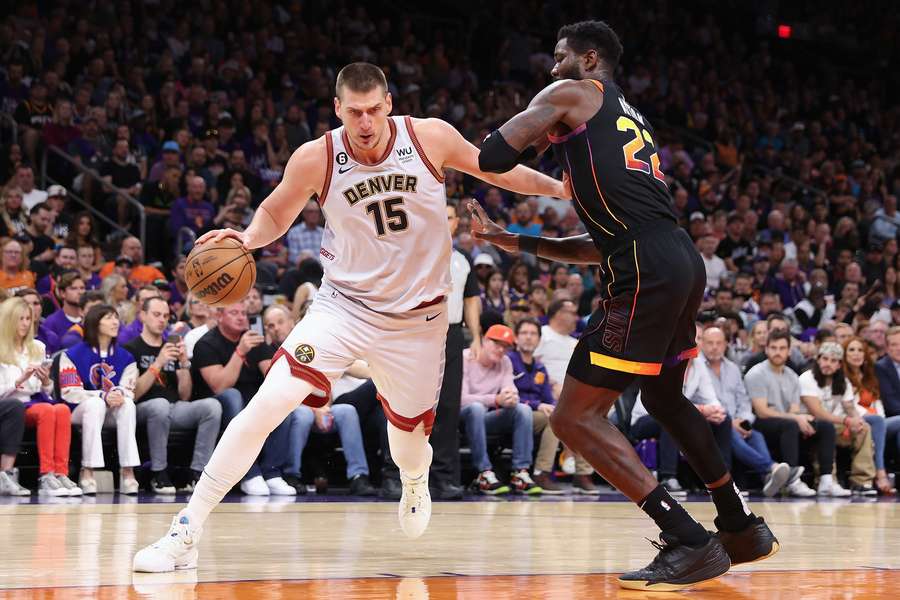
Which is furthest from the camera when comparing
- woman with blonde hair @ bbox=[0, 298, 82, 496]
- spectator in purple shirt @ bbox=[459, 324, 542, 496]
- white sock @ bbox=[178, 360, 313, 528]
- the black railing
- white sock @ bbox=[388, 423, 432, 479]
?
the black railing

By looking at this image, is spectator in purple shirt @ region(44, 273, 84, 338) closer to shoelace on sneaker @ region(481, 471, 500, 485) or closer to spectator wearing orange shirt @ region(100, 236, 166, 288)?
spectator wearing orange shirt @ region(100, 236, 166, 288)

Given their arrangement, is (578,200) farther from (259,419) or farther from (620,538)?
(620,538)

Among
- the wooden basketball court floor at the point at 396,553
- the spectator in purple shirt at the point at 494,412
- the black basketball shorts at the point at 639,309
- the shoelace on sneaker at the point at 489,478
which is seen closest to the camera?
the wooden basketball court floor at the point at 396,553

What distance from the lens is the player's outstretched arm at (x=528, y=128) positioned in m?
4.58

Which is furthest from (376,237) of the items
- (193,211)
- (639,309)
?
(193,211)

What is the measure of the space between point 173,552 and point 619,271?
78.9 inches

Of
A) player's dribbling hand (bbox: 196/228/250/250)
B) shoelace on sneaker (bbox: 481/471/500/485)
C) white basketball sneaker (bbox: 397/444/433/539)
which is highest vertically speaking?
player's dribbling hand (bbox: 196/228/250/250)

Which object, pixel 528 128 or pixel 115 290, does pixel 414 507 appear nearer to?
pixel 528 128

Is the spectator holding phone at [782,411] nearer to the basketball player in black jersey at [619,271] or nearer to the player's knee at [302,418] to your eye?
the player's knee at [302,418]

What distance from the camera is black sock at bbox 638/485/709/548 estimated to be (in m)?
4.59

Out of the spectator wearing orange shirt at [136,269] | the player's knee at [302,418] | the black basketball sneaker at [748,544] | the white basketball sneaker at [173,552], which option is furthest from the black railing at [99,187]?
the black basketball sneaker at [748,544]

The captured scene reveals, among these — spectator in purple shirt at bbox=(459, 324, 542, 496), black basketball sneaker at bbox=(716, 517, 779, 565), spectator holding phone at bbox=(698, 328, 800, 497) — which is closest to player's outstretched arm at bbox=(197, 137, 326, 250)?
black basketball sneaker at bbox=(716, 517, 779, 565)

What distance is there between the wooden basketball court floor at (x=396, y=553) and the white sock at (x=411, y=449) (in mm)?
372

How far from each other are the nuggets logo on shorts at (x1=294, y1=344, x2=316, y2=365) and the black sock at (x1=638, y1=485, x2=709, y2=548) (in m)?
1.43
